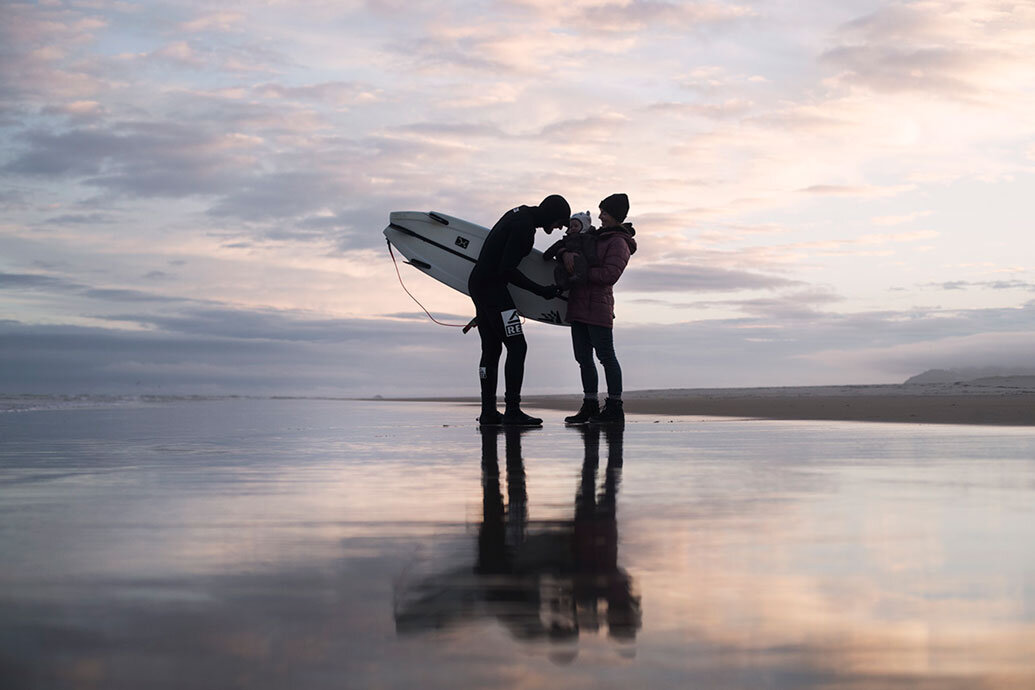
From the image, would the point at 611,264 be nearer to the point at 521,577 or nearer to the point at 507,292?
the point at 507,292

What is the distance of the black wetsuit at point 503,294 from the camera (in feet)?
26.6

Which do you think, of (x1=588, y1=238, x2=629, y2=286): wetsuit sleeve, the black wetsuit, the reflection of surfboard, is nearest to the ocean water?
the black wetsuit

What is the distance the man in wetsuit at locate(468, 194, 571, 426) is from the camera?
813 centimetres

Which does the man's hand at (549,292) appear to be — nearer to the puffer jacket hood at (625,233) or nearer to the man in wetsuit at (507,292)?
the man in wetsuit at (507,292)

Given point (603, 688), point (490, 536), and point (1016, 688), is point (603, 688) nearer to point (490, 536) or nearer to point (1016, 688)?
point (1016, 688)

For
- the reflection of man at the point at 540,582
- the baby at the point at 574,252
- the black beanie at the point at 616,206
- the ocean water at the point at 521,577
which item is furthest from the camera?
the black beanie at the point at 616,206

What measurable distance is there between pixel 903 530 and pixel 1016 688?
140cm

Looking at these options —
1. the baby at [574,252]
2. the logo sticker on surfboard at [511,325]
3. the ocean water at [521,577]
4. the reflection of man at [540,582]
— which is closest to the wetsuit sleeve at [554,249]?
the baby at [574,252]

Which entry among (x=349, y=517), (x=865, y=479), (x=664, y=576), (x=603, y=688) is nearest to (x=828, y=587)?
(x=664, y=576)

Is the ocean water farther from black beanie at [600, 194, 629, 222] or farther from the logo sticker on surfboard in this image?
black beanie at [600, 194, 629, 222]

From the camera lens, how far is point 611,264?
8242mm

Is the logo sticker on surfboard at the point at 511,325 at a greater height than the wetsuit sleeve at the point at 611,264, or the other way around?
the wetsuit sleeve at the point at 611,264

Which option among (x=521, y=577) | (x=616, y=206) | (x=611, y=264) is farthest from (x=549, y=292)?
(x=521, y=577)

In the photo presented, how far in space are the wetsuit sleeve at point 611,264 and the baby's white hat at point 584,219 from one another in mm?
337
